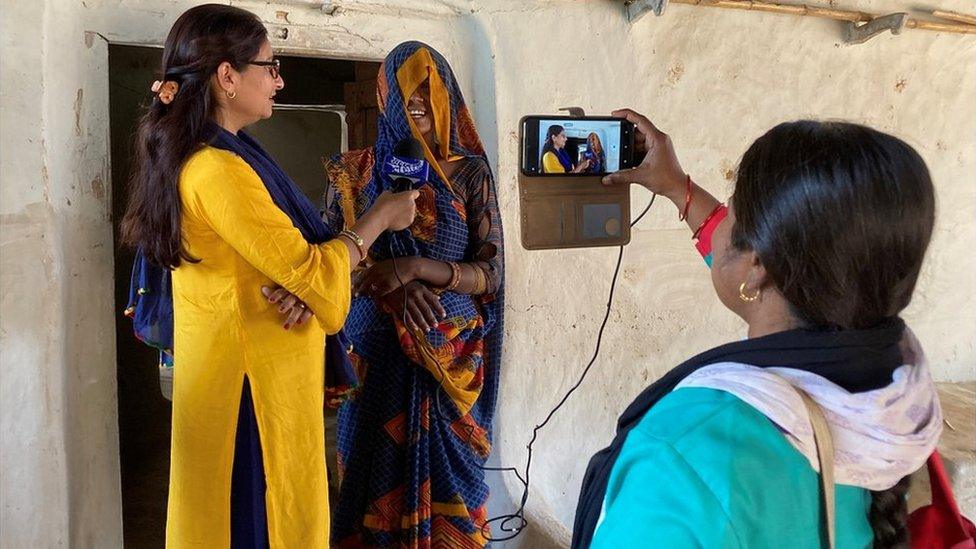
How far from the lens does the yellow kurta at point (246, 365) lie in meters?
1.34

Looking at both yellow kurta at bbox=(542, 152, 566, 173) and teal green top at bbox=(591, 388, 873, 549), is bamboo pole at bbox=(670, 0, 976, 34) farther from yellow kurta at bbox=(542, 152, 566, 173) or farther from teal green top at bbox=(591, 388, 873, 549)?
teal green top at bbox=(591, 388, 873, 549)

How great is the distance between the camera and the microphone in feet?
5.35

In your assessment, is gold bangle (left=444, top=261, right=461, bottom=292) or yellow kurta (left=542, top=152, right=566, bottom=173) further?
gold bangle (left=444, top=261, right=461, bottom=292)

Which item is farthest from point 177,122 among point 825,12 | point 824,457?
point 825,12

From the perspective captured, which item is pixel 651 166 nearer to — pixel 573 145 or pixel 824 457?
pixel 573 145

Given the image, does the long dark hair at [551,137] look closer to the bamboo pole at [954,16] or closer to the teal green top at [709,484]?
the teal green top at [709,484]

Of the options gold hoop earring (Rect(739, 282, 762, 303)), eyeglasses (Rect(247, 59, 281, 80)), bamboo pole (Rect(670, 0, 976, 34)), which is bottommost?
gold hoop earring (Rect(739, 282, 762, 303))

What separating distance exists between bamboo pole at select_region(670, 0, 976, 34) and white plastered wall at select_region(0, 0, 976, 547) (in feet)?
0.22

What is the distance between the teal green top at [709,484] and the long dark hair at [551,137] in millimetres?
723

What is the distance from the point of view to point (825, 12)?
8.55 ft

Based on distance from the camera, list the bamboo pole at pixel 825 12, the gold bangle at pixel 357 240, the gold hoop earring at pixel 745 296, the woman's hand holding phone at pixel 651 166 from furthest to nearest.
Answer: the bamboo pole at pixel 825 12 < the gold bangle at pixel 357 240 < the woman's hand holding phone at pixel 651 166 < the gold hoop earring at pixel 745 296

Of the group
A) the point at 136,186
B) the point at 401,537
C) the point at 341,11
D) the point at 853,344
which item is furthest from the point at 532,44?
the point at 853,344

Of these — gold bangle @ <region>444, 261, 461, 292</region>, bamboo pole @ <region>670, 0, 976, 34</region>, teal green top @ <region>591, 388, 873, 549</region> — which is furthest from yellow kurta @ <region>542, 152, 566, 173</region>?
bamboo pole @ <region>670, 0, 976, 34</region>

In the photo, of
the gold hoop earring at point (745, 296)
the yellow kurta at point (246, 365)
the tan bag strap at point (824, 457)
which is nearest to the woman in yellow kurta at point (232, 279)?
the yellow kurta at point (246, 365)
